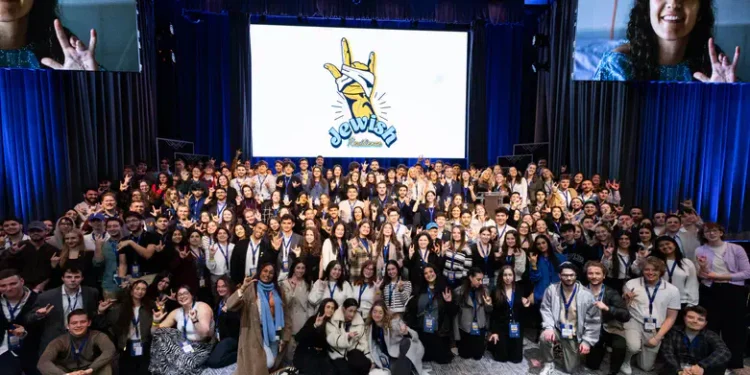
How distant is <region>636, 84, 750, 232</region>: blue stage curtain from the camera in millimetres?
9164

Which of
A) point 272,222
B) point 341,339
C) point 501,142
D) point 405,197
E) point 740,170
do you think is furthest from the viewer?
point 501,142

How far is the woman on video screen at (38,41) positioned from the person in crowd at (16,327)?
4.28 metres

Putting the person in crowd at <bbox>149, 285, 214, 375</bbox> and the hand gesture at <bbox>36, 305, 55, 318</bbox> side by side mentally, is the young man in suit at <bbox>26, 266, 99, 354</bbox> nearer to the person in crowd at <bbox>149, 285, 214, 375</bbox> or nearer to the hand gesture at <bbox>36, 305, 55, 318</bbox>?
the hand gesture at <bbox>36, 305, 55, 318</bbox>

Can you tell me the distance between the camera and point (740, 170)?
9.19 m

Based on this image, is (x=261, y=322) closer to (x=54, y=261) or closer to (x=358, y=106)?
(x=54, y=261)

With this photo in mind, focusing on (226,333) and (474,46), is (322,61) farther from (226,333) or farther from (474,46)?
(226,333)

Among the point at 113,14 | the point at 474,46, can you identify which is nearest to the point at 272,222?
the point at 113,14

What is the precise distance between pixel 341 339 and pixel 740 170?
29.9 feet

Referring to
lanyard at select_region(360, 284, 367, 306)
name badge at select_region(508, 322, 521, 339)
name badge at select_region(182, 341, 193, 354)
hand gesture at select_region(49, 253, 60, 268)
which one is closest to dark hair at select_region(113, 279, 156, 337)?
name badge at select_region(182, 341, 193, 354)

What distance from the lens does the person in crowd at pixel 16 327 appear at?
389 centimetres

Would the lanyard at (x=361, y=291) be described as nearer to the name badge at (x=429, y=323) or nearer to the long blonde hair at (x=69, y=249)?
the name badge at (x=429, y=323)

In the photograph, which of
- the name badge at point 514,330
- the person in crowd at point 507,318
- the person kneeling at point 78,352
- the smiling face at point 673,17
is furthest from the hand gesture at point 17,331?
the smiling face at point 673,17

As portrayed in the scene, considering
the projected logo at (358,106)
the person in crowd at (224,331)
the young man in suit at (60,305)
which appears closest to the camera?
the young man in suit at (60,305)

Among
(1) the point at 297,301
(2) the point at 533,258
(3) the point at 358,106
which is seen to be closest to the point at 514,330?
(2) the point at 533,258
